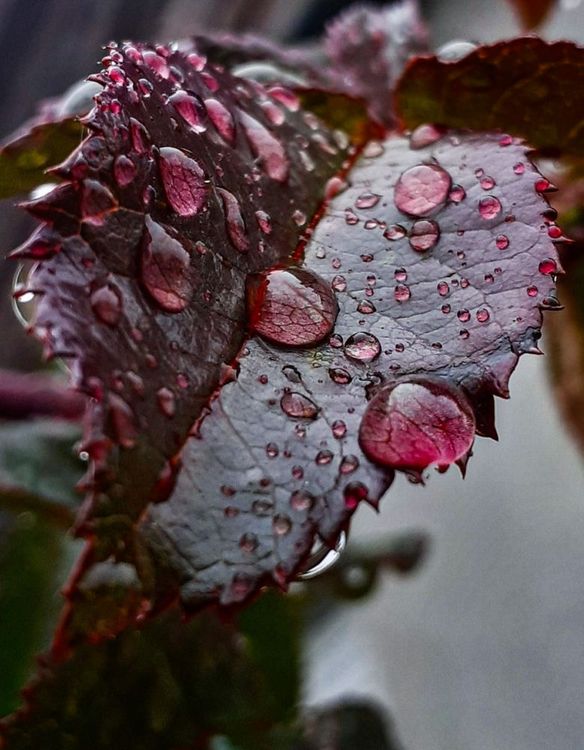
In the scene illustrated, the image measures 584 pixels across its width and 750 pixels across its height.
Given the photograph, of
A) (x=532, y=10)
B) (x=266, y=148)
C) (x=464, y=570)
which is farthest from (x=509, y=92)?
(x=464, y=570)

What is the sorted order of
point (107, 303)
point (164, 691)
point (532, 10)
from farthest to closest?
point (532, 10) → point (164, 691) → point (107, 303)

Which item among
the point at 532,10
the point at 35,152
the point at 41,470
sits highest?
the point at 532,10

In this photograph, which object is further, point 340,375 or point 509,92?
point 509,92

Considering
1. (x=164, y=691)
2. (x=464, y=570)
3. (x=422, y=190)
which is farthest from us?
(x=464, y=570)

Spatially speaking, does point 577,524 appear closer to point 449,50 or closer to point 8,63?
point 449,50

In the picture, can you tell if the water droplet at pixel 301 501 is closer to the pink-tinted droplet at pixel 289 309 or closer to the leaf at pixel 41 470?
the pink-tinted droplet at pixel 289 309

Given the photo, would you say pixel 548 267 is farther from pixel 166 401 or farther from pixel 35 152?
pixel 35 152

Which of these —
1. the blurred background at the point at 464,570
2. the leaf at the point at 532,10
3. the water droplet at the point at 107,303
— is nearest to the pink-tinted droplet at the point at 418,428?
the water droplet at the point at 107,303
